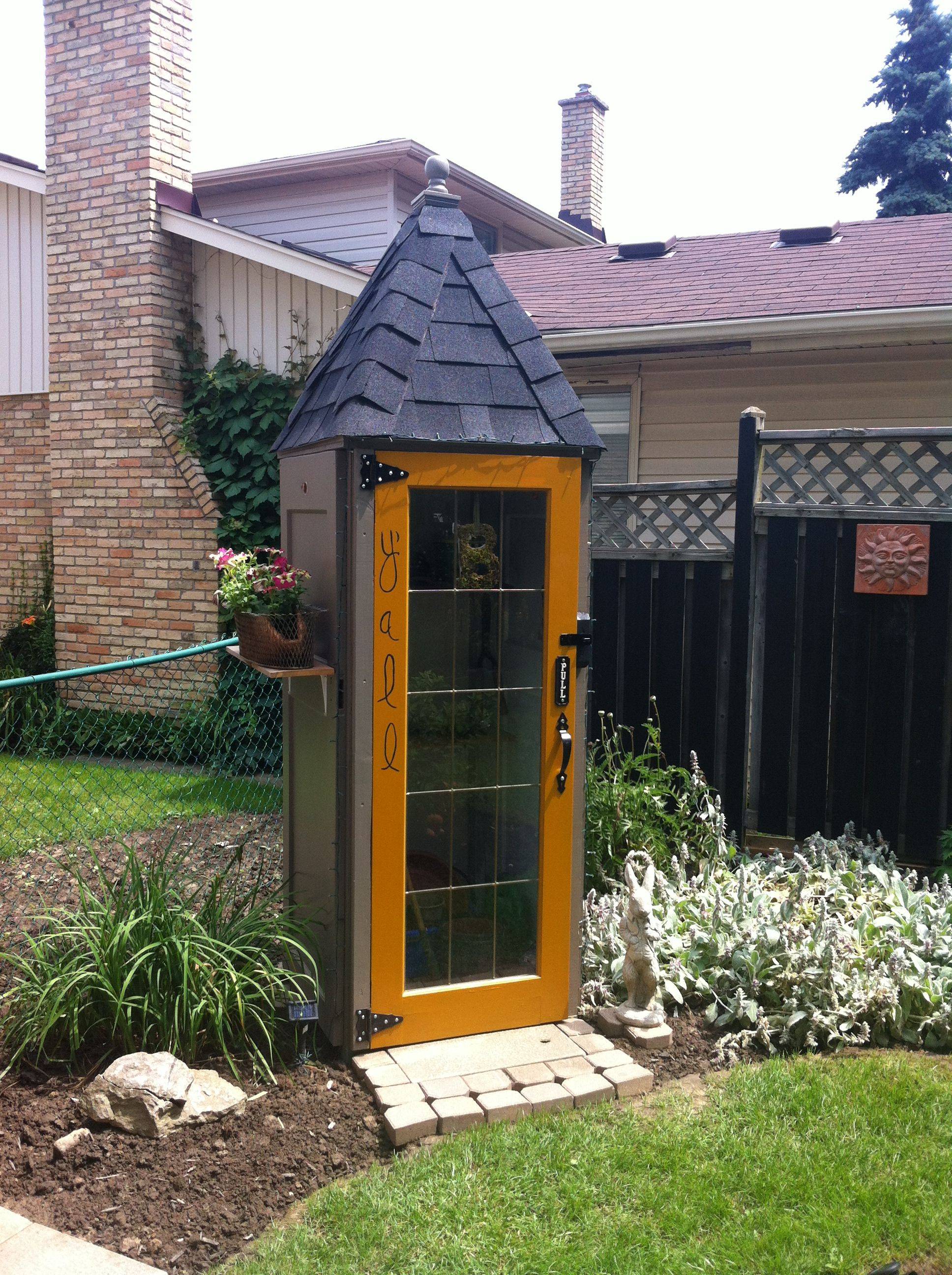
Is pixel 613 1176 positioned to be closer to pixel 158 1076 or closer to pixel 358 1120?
pixel 358 1120

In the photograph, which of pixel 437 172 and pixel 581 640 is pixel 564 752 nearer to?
pixel 581 640

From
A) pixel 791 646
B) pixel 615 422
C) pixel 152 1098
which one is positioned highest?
pixel 615 422

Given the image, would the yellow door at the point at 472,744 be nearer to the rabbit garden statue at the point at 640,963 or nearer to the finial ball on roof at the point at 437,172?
the rabbit garden statue at the point at 640,963

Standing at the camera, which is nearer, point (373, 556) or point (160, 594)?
point (373, 556)

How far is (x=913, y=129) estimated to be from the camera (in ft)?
81.7

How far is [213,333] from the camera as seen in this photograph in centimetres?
942

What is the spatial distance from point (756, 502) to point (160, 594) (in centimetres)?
536

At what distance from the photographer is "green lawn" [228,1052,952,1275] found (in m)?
2.67

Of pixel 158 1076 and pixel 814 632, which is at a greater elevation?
pixel 814 632

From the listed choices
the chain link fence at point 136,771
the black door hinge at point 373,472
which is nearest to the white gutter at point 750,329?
the chain link fence at point 136,771

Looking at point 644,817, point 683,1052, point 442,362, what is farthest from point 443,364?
point 683,1052

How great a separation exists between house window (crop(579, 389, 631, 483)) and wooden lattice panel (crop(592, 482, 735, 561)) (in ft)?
9.25

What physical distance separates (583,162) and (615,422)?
999cm

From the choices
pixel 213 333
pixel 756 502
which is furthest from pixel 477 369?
pixel 213 333
